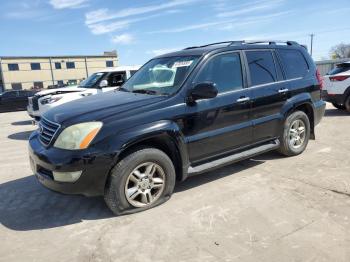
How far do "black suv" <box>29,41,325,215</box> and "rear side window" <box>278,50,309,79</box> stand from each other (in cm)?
2

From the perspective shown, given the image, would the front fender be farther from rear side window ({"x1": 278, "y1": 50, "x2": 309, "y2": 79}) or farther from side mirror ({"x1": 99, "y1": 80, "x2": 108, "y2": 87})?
side mirror ({"x1": 99, "y1": 80, "x2": 108, "y2": 87})

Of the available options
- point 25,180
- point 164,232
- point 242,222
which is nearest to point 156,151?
point 164,232

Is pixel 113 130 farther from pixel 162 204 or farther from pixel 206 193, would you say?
pixel 206 193

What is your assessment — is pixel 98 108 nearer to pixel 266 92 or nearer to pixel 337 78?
pixel 266 92

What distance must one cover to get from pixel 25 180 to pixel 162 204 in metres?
2.56

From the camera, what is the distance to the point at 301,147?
6035 millimetres

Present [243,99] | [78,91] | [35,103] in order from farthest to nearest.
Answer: [78,91], [35,103], [243,99]

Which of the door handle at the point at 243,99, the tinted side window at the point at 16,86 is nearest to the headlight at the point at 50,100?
the door handle at the point at 243,99

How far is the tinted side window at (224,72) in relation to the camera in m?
4.57

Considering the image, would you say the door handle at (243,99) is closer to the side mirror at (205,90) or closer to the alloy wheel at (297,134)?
the side mirror at (205,90)

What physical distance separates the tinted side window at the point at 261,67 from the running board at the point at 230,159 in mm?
979

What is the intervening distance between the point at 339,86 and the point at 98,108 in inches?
329

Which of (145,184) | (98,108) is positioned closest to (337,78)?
(145,184)

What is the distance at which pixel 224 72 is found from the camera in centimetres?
476
